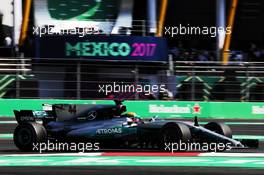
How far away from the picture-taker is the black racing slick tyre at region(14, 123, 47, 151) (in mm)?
11711

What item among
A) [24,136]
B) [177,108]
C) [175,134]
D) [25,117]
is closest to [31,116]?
[25,117]

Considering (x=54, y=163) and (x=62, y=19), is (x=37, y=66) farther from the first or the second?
(x=54, y=163)

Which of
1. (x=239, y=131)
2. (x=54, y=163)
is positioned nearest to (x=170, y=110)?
(x=239, y=131)

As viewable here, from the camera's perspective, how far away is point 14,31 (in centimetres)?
2469

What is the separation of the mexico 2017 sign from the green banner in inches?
106

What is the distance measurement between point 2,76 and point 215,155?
10.7 meters

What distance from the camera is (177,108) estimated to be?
2122 cm
